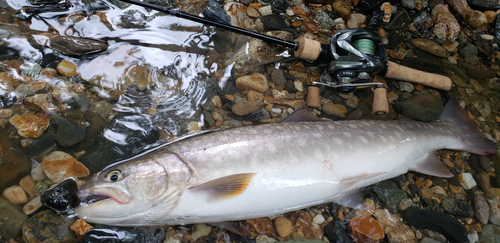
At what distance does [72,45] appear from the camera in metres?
3.15

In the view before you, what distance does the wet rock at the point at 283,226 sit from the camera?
9.37 ft

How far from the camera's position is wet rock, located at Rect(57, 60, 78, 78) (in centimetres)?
308

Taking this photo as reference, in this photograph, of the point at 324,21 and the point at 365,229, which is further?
the point at 324,21

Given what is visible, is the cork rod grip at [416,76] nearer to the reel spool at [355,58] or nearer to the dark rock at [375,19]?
the reel spool at [355,58]

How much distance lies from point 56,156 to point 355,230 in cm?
312

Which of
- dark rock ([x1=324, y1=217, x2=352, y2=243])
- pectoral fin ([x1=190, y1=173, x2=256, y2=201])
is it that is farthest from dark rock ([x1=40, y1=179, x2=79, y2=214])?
dark rock ([x1=324, y1=217, x2=352, y2=243])

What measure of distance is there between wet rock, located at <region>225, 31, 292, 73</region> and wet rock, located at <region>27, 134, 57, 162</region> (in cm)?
211

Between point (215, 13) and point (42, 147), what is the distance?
8.21 feet

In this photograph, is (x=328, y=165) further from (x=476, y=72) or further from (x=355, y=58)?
(x=476, y=72)

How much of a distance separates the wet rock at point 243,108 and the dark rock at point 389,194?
1.74m

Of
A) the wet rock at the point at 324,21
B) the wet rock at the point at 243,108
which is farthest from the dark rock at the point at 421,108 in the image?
the wet rock at the point at 243,108

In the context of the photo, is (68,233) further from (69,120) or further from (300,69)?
(300,69)

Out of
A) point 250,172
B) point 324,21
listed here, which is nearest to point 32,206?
point 250,172

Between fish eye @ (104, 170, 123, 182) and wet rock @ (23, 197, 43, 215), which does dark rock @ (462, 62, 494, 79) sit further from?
wet rock @ (23, 197, 43, 215)
